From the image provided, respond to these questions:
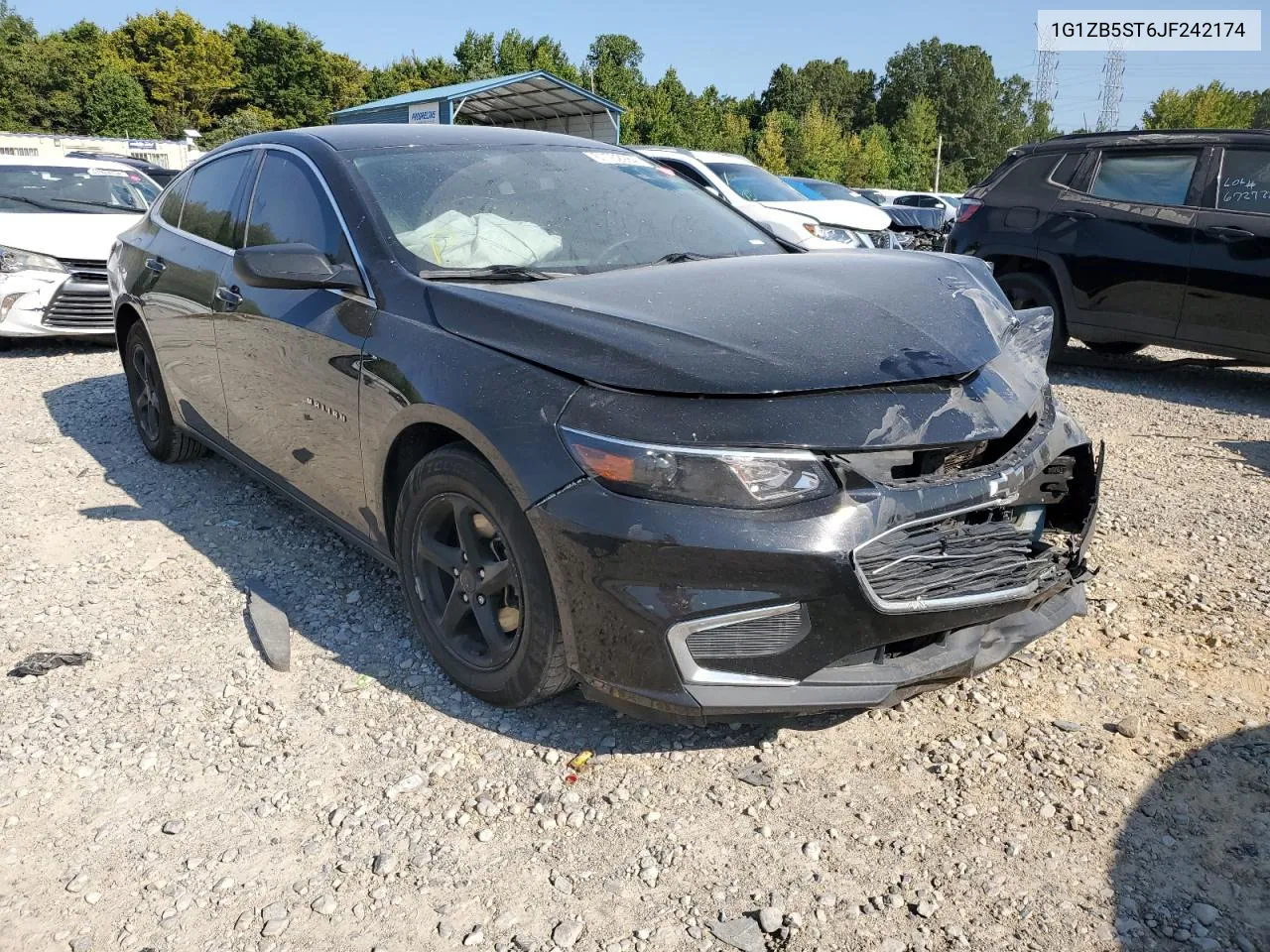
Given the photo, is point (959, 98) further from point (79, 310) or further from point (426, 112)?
point (79, 310)

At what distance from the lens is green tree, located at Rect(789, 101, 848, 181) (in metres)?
46.8

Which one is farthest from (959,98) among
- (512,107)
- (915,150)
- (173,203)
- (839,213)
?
(173,203)

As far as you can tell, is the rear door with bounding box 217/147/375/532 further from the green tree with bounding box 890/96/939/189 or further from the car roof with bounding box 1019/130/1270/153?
the green tree with bounding box 890/96/939/189

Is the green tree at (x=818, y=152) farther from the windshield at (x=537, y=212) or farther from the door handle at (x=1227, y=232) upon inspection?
the windshield at (x=537, y=212)

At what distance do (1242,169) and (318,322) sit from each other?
6198 mm

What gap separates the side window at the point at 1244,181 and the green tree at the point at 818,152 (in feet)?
136

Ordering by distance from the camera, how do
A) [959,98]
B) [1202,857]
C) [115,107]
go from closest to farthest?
[1202,857]
[115,107]
[959,98]

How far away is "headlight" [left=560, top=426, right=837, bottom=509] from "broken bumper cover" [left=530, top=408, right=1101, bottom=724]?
3cm

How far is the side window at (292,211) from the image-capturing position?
3.27 metres

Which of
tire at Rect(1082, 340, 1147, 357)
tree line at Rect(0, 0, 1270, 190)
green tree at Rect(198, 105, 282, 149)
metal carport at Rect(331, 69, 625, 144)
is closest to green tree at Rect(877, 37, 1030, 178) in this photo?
tree line at Rect(0, 0, 1270, 190)

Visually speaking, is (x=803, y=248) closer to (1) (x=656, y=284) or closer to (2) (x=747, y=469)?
(1) (x=656, y=284)

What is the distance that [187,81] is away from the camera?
67.6 m

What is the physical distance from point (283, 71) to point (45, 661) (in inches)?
2988

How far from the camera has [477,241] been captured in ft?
10.5
